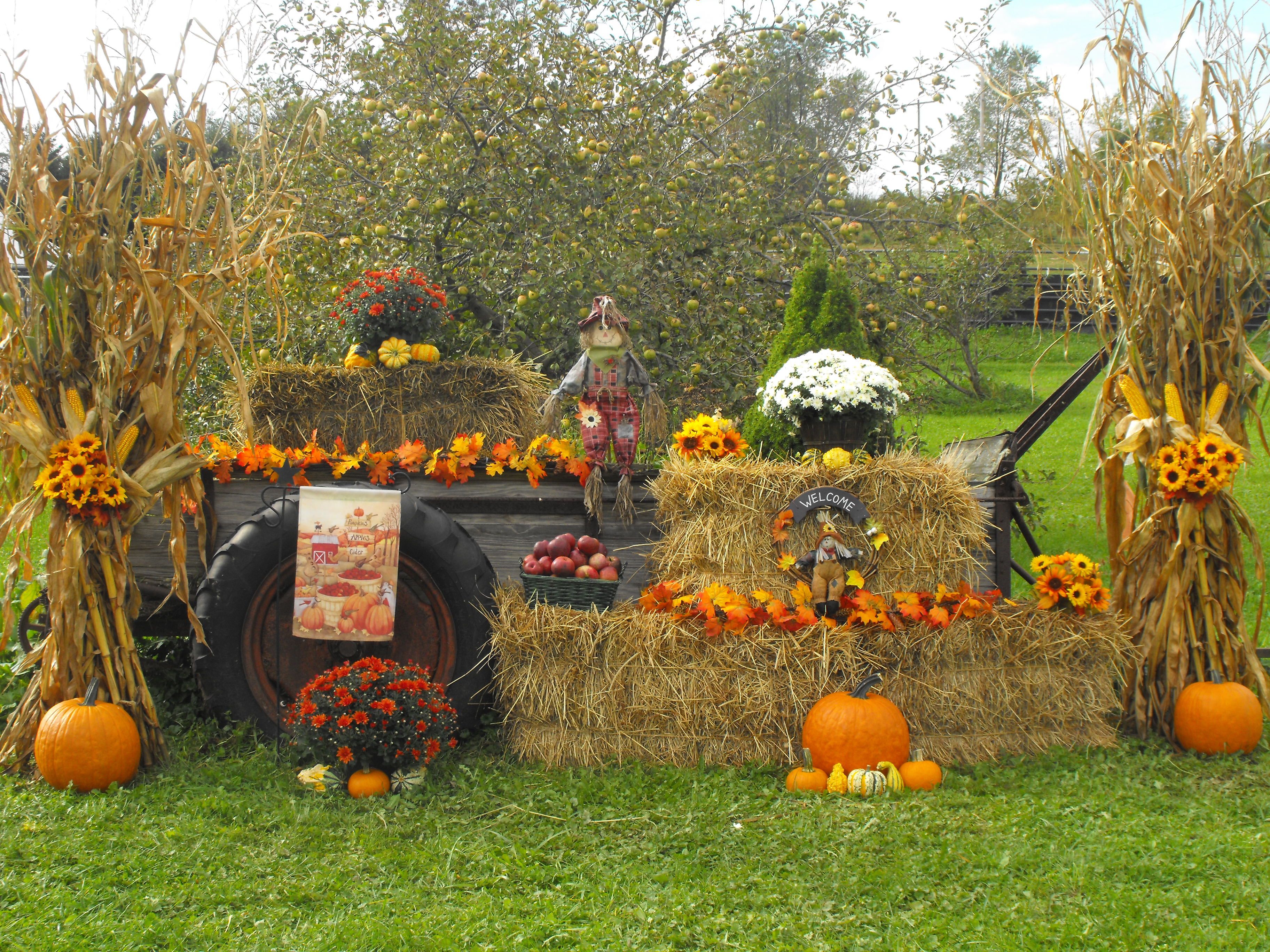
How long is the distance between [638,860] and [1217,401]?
9.53 ft

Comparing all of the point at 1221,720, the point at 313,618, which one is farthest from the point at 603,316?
the point at 1221,720

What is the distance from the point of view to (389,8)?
23.3 ft

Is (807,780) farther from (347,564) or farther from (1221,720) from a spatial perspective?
(347,564)

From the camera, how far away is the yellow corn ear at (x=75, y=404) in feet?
11.3

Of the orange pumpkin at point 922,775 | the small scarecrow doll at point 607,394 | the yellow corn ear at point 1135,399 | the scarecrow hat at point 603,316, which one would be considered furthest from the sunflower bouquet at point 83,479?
the yellow corn ear at point 1135,399

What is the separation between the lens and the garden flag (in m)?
3.76

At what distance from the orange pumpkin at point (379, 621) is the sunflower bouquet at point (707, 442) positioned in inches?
57.3

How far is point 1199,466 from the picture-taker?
151 inches

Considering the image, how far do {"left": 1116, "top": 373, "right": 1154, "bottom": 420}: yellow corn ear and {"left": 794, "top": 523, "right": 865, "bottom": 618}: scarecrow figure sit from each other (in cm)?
129

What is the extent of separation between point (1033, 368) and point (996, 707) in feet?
4.65

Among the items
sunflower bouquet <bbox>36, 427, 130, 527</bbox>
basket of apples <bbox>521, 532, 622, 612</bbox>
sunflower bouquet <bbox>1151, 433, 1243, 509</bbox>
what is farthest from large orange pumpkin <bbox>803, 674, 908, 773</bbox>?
sunflower bouquet <bbox>36, 427, 130, 527</bbox>

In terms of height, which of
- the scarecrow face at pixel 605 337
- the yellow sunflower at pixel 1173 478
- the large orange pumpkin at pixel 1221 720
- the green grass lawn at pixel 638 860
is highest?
the scarecrow face at pixel 605 337

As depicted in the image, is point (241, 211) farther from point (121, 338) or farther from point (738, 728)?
point (738, 728)

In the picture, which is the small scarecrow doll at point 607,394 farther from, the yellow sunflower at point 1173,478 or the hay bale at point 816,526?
the yellow sunflower at point 1173,478
